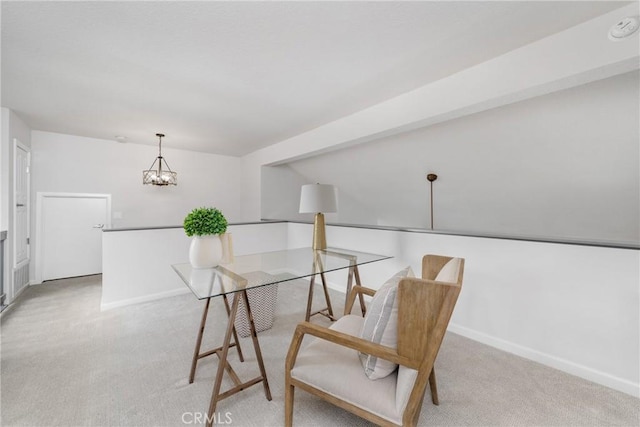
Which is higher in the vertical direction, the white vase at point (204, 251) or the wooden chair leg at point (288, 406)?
the white vase at point (204, 251)

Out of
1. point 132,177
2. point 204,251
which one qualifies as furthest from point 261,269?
point 132,177

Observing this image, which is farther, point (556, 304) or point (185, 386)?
point (556, 304)

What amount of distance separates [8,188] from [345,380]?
4.41m

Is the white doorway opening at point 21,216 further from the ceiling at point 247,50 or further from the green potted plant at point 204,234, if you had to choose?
the green potted plant at point 204,234

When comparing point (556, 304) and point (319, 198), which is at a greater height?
point (319, 198)

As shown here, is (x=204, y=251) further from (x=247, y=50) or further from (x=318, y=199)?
(x=247, y=50)

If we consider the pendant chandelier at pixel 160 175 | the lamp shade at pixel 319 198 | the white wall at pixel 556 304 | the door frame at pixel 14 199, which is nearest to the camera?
the white wall at pixel 556 304

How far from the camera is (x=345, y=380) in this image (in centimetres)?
128

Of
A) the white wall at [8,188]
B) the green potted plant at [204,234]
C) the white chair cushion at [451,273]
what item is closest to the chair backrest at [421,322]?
the white chair cushion at [451,273]

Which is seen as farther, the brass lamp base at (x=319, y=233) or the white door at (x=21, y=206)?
the white door at (x=21, y=206)

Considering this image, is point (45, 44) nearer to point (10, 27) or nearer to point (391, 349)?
point (10, 27)

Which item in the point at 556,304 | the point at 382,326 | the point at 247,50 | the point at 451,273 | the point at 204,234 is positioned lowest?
the point at 556,304

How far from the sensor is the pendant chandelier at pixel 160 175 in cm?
446

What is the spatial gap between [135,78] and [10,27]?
763mm
